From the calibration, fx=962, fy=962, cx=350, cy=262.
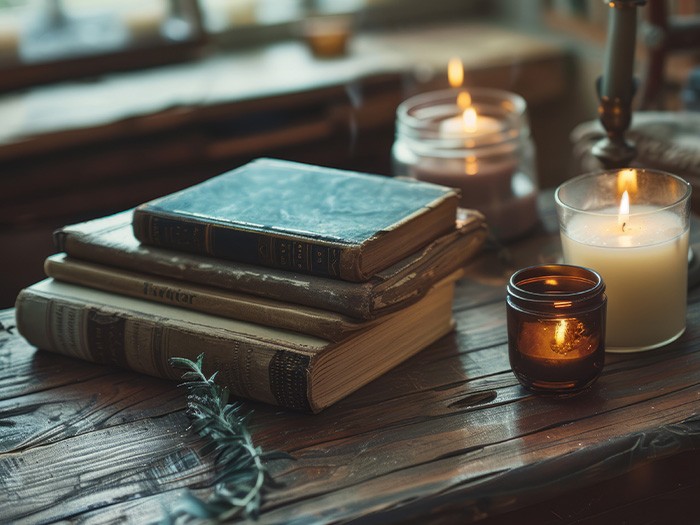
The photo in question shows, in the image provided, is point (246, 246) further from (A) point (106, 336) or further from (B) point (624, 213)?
(B) point (624, 213)

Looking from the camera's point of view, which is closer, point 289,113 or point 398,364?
point 398,364

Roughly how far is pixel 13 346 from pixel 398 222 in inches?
18.7

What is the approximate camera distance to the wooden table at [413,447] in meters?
0.76

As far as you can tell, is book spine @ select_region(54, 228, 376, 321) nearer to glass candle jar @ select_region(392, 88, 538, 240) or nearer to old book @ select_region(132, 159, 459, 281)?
old book @ select_region(132, 159, 459, 281)

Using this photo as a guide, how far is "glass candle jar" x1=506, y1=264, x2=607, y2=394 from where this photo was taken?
845 mm

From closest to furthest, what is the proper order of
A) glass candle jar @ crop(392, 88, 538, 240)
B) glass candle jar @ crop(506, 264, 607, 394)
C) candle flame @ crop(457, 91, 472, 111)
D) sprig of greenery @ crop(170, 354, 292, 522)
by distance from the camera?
sprig of greenery @ crop(170, 354, 292, 522)
glass candle jar @ crop(506, 264, 607, 394)
glass candle jar @ crop(392, 88, 538, 240)
candle flame @ crop(457, 91, 472, 111)

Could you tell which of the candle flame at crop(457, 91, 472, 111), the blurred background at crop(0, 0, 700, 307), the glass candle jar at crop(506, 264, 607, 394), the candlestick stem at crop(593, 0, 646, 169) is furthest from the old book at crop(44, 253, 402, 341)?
the blurred background at crop(0, 0, 700, 307)

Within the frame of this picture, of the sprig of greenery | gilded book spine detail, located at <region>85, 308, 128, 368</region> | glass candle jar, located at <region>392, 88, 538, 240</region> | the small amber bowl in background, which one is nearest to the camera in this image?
the sprig of greenery

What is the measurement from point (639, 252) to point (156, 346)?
474 mm

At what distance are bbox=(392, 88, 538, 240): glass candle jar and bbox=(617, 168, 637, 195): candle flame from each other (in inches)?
10.3

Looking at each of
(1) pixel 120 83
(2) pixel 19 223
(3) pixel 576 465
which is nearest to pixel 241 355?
(3) pixel 576 465

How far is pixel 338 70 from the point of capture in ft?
8.01

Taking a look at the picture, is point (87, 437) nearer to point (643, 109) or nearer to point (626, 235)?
point (626, 235)

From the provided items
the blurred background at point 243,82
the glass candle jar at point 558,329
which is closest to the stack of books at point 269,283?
the glass candle jar at point 558,329
